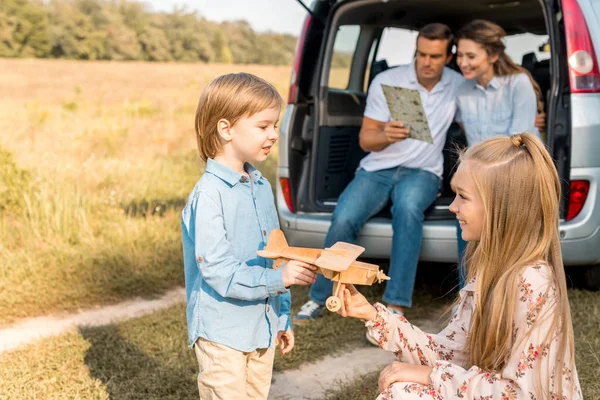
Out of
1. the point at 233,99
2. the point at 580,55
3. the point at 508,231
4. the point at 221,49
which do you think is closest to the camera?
the point at 508,231

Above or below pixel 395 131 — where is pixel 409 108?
above

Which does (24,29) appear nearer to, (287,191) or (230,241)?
(287,191)

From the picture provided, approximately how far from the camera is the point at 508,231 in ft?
7.07

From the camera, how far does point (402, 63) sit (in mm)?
5082

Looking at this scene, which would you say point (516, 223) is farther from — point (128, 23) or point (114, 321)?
point (128, 23)

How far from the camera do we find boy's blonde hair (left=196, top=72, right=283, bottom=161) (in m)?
2.29

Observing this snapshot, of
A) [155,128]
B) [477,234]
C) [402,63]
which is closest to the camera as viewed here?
[477,234]

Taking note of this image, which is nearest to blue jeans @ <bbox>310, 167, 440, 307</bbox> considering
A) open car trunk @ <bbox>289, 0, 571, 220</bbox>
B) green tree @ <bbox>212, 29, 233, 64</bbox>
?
open car trunk @ <bbox>289, 0, 571, 220</bbox>

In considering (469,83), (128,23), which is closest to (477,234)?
(469,83)

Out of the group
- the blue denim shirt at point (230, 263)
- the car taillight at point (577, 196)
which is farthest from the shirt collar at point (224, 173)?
the car taillight at point (577, 196)

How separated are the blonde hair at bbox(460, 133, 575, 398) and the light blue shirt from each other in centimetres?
196

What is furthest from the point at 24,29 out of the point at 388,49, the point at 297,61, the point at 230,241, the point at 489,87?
the point at 230,241

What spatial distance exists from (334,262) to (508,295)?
18.4 inches

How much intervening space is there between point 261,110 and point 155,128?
9261mm
